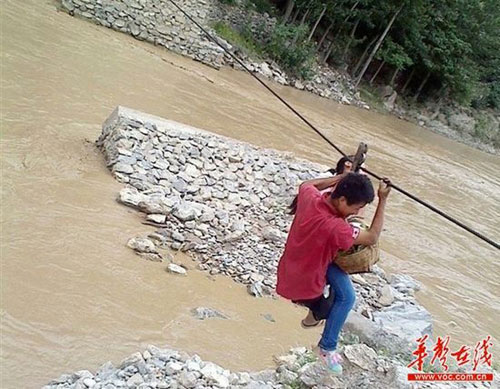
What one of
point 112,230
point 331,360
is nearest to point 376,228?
point 331,360

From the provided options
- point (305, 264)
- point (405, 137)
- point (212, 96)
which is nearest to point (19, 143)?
point (305, 264)

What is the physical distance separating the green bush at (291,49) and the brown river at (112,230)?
7.31m

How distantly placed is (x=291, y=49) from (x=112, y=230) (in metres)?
17.5

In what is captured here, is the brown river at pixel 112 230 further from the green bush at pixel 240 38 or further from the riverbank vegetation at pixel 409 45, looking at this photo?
the riverbank vegetation at pixel 409 45

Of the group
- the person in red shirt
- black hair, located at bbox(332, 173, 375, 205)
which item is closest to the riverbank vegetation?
the person in red shirt

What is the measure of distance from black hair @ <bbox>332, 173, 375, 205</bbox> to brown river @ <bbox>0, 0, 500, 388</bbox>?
1.97 m

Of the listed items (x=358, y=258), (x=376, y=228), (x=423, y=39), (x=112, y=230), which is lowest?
(x=112, y=230)

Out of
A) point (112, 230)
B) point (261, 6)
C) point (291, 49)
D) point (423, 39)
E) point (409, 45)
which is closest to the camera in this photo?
point (112, 230)

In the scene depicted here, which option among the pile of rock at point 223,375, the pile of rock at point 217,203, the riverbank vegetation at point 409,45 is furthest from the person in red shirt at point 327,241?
the riverbank vegetation at point 409,45

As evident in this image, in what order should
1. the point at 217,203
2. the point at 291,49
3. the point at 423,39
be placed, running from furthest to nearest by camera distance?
the point at 423,39 → the point at 291,49 → the point at 217,203

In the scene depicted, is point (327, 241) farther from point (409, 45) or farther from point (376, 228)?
point (409, 45)

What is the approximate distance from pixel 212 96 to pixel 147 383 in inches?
400

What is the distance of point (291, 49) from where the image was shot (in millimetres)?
21031

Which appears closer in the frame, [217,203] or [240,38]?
[217,203]
